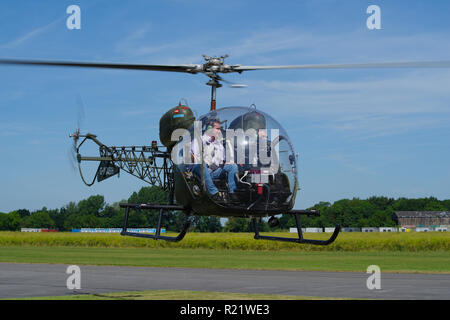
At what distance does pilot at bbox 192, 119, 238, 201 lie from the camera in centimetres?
1295

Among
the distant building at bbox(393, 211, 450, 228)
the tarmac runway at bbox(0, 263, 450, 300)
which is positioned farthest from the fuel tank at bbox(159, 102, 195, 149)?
the distant building at bbox(393, 211, 450, 228)

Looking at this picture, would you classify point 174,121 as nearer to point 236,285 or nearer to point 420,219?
point 236,285

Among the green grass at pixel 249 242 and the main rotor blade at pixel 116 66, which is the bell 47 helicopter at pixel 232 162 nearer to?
the main rotor blade at pixel 116 66

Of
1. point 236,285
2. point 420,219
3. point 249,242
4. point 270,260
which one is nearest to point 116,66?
point 236,285

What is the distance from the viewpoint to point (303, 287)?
97.0 ft

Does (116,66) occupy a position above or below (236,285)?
above

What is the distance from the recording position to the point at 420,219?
18900 cm

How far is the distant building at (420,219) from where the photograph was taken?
18712 cm

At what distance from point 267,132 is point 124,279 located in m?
24.2

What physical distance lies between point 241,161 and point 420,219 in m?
188

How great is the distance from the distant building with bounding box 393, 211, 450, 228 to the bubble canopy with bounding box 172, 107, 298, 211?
183094 mm

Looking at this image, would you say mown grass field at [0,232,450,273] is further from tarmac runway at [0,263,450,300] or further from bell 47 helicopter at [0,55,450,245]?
bell 47 helicopter at [0,55,450,245]

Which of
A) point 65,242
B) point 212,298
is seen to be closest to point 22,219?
point 65,242
